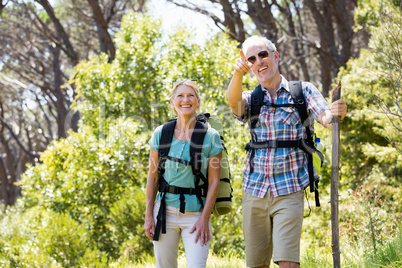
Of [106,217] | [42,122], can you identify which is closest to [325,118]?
[106,217]

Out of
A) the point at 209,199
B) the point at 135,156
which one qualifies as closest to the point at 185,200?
the point at 209,199

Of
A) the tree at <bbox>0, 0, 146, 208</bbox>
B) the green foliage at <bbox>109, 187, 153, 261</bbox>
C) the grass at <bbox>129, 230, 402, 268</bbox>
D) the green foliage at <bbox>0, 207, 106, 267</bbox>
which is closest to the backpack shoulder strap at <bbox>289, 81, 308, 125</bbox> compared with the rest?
the grass at <bbox>129, 230, 402, 268</bbox>

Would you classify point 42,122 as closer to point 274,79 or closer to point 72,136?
point 72,136

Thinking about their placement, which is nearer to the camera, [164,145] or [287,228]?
[287,228]

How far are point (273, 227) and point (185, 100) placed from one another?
1063 mm

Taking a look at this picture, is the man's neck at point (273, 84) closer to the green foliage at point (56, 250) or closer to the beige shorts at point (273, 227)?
the beige shorts at point (273, 227)

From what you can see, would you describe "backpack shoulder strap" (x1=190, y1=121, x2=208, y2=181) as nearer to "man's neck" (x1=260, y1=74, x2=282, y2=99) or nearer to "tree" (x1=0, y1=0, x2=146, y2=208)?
"man's neck" (x1=260, y1=74, x2=282, y2=99)

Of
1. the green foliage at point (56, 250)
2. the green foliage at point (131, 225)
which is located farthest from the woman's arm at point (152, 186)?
the green foliage at point (131, 225)

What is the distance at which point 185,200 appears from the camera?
10.4 ft

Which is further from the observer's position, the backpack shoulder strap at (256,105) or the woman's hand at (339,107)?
the backpack shoulder strap at (256,105)

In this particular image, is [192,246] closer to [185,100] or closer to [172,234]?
[172,234]

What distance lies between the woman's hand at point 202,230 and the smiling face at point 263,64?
1.05 metres

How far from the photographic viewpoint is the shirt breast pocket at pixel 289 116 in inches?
125

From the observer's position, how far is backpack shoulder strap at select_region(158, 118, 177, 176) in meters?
3.27
